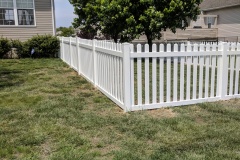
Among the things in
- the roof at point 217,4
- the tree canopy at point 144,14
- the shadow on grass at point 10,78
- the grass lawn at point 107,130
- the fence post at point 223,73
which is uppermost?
the roof at point 217,4

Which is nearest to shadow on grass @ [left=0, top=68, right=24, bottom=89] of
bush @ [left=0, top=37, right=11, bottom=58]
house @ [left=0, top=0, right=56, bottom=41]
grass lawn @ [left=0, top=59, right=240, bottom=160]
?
grass lawn @ [left=0, top=59, right=240, bottom=160]

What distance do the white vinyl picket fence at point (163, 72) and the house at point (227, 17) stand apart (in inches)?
683

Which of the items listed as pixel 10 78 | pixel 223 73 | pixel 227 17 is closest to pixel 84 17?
pixel 10 78

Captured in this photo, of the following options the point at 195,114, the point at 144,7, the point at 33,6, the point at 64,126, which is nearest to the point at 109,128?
the point at 64,126

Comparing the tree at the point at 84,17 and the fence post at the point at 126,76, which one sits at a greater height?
the tree at the point at 84,17

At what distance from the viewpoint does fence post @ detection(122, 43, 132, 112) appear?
477 centimetres

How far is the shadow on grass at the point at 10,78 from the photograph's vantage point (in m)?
7.86

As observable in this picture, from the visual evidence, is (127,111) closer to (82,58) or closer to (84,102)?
(84,102)

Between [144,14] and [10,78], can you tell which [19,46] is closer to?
[10,78]

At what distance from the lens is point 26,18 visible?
15.9m

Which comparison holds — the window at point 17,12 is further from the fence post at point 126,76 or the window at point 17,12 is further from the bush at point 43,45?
the fence post at point 126,76

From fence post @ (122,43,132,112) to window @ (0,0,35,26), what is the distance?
1283cm

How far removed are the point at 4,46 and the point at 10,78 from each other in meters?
6.53

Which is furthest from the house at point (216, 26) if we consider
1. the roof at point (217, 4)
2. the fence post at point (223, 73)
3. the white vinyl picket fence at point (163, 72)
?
the fence post at point (223, 73)
